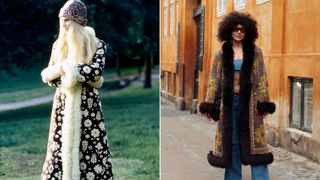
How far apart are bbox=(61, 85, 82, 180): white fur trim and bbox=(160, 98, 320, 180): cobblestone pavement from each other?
0.47m

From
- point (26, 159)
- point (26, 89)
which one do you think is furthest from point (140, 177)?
point (26, 89)

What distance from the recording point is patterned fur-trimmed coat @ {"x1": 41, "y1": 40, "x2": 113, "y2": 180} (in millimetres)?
2832

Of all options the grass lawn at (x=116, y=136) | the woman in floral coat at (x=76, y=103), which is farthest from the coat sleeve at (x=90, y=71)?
the grass lawn at (x=116, y=136)

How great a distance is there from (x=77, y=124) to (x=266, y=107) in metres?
0.86

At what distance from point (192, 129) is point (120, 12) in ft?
4.33

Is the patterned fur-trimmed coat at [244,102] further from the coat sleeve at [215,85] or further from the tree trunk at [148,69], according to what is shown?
the tree trunk at [148,69]

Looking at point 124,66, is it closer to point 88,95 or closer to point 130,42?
point 130,42

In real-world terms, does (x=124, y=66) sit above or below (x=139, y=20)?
below

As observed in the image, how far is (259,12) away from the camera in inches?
110

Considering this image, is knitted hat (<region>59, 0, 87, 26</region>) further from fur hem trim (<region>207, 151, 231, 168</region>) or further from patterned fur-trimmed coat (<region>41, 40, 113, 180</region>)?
fur hem trim (<region>207, 151, 231, 168</region>)

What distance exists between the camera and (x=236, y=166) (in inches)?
114

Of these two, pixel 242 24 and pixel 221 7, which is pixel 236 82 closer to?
pixel 242 24

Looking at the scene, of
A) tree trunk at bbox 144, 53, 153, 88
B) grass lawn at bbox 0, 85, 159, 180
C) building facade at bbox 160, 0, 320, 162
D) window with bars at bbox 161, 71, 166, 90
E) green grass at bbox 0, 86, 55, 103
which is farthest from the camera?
green grass at bbox 0, 86, 55, 103

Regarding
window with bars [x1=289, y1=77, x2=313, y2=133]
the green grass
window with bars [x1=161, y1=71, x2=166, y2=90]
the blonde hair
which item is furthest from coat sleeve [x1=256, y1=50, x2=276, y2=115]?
the green grass
